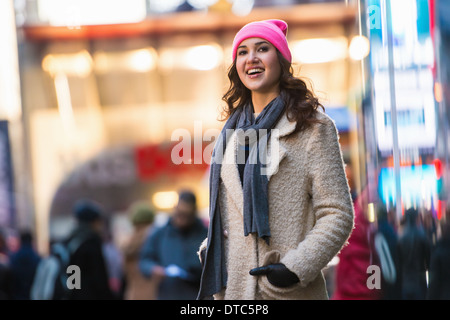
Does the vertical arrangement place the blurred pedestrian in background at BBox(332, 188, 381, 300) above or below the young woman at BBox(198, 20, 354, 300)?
below

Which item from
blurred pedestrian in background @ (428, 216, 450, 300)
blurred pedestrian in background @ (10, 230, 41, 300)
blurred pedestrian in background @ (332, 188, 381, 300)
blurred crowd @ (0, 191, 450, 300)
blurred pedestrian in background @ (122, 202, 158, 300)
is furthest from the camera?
blurred pedestrian in background @ (10, 230, 41, 300)

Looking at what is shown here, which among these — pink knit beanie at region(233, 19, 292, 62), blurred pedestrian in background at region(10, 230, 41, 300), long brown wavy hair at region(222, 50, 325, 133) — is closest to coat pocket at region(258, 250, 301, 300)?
long brown wavy hair at region(222, 50, 325, 133)

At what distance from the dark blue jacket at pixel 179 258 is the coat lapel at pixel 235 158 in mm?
2319

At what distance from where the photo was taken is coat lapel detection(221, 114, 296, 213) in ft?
7.98

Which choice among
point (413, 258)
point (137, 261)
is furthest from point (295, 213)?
point (137, 261)

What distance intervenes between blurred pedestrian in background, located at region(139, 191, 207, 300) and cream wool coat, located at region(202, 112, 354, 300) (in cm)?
241

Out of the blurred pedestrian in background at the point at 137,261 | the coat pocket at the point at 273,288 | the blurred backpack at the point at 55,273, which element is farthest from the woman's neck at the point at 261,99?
the blurred pedestrian in background at the point at 137,261

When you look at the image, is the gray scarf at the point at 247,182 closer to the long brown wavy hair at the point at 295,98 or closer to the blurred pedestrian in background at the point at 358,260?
the long brown wavy hair at the point at 295,98

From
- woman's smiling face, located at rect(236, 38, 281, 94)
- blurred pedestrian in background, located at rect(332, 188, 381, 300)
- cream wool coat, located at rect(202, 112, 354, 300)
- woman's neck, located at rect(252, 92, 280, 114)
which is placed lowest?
blurred pedestrian in background, located at rect(332, 188, 381, 300)

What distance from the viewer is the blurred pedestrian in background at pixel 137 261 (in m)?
5.85

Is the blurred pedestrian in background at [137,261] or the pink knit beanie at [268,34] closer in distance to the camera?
the pink knit beanie at [268,34]

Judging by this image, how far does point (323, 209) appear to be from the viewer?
7.91 feet

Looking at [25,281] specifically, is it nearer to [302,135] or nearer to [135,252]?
[135,252]

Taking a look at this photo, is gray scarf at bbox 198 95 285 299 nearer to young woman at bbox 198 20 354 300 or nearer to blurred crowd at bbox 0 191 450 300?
young woman at bbox 198 20 354 300
